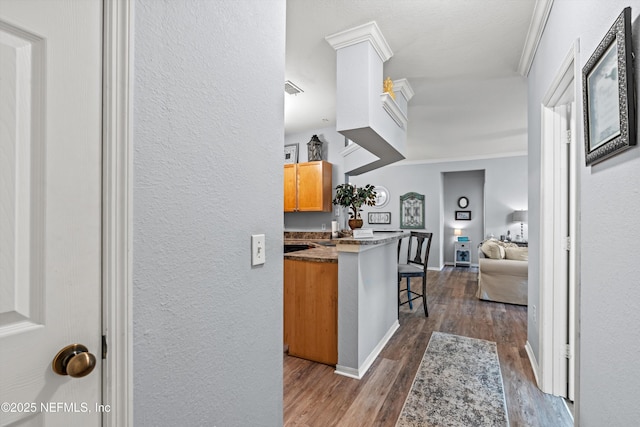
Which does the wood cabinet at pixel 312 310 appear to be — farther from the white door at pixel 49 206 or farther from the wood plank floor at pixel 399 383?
the white door at pixel 49 206

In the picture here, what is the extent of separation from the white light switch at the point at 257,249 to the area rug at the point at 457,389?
4.60 ft

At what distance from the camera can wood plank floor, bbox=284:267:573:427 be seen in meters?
1.81

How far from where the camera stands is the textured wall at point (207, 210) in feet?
2.51

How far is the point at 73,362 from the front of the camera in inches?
23.9

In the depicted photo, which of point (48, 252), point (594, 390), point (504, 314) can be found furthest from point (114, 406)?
point (504, 314)

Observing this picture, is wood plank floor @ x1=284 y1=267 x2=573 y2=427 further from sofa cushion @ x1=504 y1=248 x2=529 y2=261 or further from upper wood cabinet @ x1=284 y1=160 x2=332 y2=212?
upper wood cabinet @ x1=284 y1=160 x2=332 y2=212

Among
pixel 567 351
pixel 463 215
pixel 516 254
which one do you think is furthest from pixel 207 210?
pixel 463 215

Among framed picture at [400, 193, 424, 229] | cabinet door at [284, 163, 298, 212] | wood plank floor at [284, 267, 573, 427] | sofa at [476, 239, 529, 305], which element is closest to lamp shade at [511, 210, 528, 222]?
framed picture at [400, 193, 424, 229]

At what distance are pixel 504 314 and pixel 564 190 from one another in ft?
7.66

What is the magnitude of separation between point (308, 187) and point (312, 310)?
8.68ft

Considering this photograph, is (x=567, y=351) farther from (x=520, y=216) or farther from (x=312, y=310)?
(x=520, y=216)

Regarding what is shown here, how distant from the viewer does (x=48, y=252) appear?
603 mm

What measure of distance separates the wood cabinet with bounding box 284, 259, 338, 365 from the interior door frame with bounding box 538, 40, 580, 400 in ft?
4.75

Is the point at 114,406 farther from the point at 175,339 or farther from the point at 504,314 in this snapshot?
the point at 504,314
